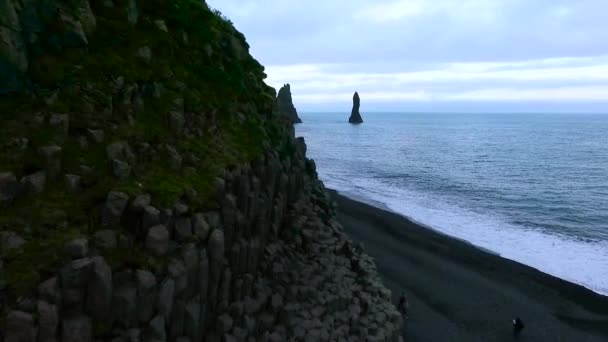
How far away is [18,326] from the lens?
8.19 m

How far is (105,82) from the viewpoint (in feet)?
40.3

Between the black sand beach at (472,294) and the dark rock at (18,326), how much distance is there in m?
15.4

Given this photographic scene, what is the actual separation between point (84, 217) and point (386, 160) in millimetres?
86640

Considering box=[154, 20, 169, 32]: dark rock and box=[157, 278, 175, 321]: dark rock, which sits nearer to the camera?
box=[157, 278, 175, 321]: dark rock

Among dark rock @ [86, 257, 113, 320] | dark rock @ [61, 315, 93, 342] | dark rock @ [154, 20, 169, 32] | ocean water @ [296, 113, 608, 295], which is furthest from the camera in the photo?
ocean water @ [296, 113, 608, 295]

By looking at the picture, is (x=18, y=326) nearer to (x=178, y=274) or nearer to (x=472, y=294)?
(x=178, y=274)

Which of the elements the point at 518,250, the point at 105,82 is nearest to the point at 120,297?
the point at 105,82

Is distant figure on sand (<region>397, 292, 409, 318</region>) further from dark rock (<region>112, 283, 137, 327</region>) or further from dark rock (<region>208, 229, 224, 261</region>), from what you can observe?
dark rock (<region>112, 283, 137, 327</region>)

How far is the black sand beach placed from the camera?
22188 mm

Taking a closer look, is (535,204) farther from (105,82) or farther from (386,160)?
(105,82)

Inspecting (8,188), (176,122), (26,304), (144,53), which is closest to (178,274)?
(26,304)

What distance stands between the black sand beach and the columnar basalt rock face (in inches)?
262

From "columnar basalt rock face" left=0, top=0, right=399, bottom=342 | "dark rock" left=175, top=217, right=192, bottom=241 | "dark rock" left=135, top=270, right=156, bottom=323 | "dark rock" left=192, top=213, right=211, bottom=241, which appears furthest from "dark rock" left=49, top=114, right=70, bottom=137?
"dark rock" left=135, top=270, right=156, bottom=323

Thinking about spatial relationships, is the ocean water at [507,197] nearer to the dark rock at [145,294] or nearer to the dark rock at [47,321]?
the dark rock at [145,294]
